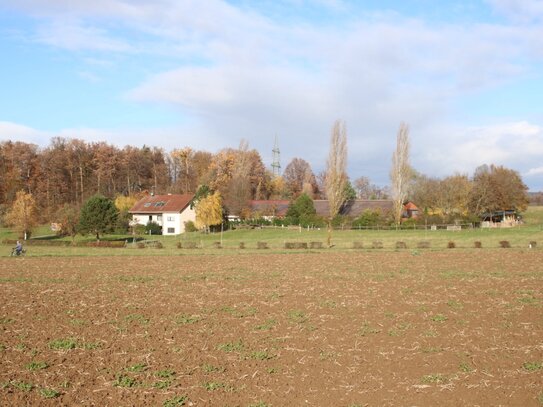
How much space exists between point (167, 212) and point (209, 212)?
11.6 meters

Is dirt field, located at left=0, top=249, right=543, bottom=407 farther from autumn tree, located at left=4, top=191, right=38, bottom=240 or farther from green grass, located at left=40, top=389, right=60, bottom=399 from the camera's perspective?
autumn tree, located at left=4, top=191, right=38, bottom=240

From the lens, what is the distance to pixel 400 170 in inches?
3120

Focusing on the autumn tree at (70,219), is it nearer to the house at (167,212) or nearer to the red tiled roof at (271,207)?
the house at (167,212)

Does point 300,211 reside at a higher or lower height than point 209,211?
higher

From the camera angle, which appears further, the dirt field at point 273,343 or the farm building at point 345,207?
the farm building at point 345,207

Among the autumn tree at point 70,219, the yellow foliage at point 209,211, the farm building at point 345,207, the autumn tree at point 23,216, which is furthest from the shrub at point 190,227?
the autumn tree at point 23,216

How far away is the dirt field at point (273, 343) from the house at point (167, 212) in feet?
200

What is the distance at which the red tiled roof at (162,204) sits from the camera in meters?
85.2

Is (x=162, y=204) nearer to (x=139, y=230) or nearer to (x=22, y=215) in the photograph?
(x=139, y=230)

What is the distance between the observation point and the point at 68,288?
2180 cm

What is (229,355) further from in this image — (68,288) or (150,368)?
(68,288)

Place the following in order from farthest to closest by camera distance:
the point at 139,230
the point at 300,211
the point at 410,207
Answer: the point at 410,207 < the point at 300,211 < the point at 139,230

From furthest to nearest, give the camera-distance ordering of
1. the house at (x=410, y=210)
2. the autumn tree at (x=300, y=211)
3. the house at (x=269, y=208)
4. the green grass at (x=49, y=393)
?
the house at (x=269, y=208), the house at (x=410, y=210), the autumn tree at (x=300, y=211), the green grass at (x=49, y=393)

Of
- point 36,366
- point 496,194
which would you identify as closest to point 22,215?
point 36,366
